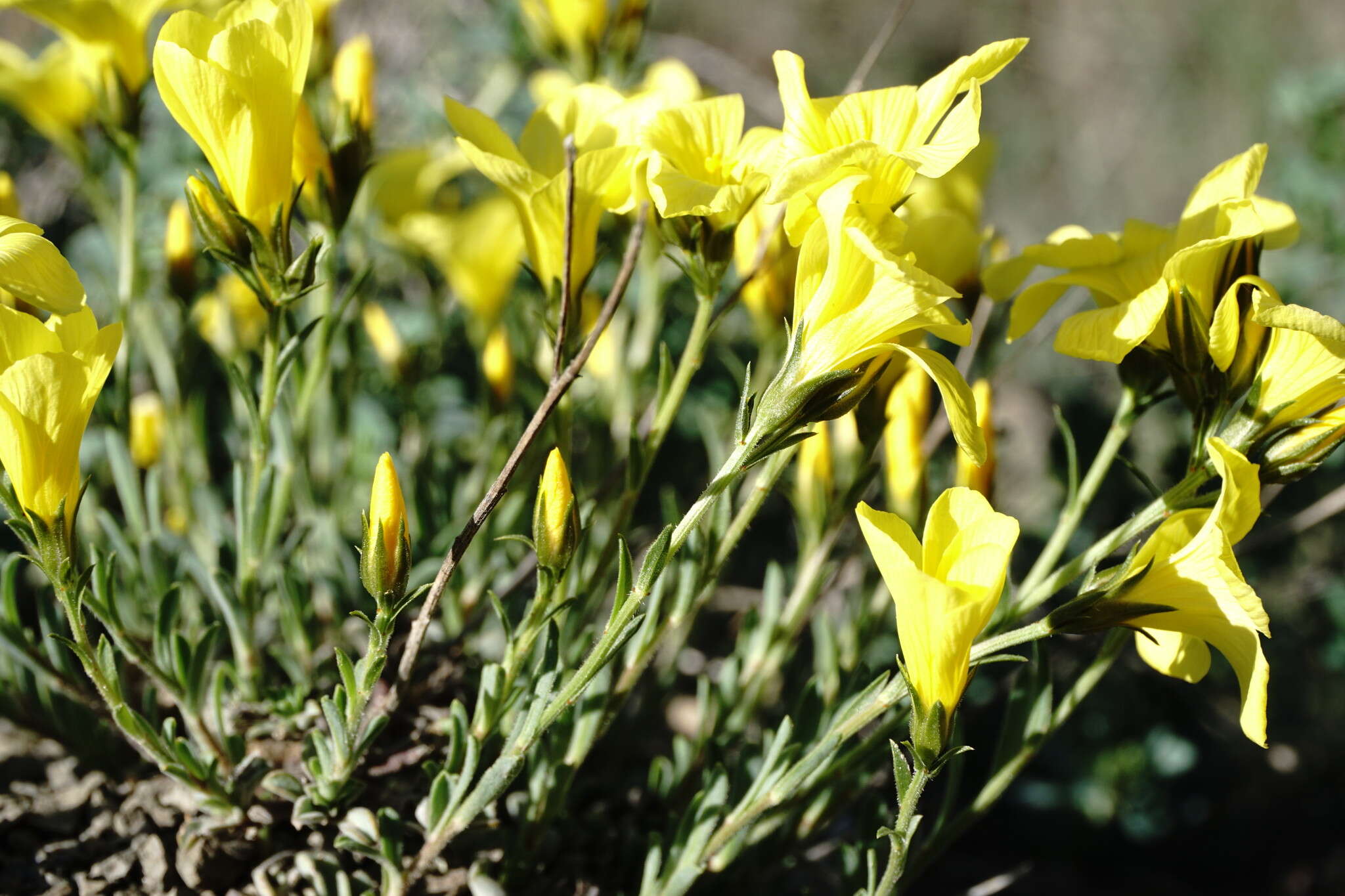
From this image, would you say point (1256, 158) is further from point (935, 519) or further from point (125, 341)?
point (125, 341)

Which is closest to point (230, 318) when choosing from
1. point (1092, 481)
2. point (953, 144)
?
point (953, 144)

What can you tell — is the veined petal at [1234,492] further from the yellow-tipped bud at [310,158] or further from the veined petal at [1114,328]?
the yellow-tipped bud at [310,158]

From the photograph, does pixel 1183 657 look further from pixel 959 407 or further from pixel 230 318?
pixel 230 318

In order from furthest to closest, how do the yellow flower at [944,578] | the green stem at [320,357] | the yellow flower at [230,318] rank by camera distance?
the yellow flower at [230,318], the green stem at [320,357], the yellow flower at [944,578]

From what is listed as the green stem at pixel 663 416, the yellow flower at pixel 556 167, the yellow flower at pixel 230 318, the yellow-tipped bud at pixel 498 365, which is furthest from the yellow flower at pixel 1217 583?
the yellow flower at pixel 230 318

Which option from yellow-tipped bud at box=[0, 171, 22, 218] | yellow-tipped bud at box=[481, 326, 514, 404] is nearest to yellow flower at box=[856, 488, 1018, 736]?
yellow-tipped bud at box=[481, 326, 514, 404]

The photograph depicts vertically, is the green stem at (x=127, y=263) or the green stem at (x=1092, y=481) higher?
the green stem at (x=127, y=263)

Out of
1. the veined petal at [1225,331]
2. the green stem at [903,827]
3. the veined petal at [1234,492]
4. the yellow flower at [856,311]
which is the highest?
the yellow flower at [856,311]
